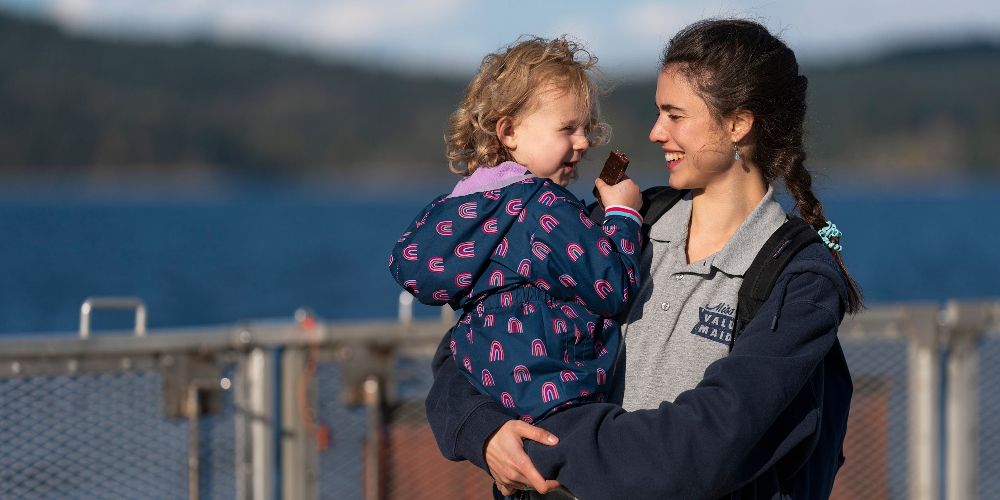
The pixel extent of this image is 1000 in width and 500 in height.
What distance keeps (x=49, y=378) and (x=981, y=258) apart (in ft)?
143

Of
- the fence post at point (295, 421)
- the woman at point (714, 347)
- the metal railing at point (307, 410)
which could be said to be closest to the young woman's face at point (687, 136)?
the woman at point (714, 347)

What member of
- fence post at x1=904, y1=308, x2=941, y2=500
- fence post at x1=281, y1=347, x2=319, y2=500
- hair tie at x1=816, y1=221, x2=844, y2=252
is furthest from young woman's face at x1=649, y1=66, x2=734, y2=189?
fence post at x1=904, y1=308, x2=941, y2=500

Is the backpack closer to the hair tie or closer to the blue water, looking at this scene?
the hair tie

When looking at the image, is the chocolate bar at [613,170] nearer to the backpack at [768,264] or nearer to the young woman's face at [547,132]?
the young woman's face at [547,132]

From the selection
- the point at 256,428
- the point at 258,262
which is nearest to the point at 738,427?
the point at 256,428

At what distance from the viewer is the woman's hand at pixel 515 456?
2324mm

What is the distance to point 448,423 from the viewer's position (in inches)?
98.2

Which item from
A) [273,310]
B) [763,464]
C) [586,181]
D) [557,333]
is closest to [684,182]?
[557,333]

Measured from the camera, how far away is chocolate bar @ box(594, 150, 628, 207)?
2.67 metres

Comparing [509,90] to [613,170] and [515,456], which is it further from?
[515,456]

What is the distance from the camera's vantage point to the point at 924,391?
17.0 feet

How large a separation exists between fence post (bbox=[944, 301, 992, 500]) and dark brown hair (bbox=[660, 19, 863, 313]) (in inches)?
115

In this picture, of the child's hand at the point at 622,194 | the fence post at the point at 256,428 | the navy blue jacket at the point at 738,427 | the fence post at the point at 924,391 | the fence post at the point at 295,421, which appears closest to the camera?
the navy blue jacket at the point at 738,427

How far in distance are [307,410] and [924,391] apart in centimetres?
245
